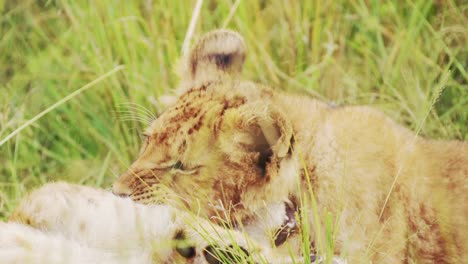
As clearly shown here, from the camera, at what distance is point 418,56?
12.4 feet

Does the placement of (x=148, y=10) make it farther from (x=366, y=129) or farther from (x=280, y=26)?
(x=366, y=129)

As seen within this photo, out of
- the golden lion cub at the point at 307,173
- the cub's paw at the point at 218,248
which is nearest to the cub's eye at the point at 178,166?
the golden lion cub at the point at 307,173

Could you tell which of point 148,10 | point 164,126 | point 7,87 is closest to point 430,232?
point 164,126

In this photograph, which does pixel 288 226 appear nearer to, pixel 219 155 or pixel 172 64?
pixel 219 155

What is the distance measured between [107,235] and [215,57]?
2.77 feet

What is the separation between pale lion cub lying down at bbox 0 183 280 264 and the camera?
7.98 feet

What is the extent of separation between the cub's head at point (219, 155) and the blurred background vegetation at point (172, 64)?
0.69 metres

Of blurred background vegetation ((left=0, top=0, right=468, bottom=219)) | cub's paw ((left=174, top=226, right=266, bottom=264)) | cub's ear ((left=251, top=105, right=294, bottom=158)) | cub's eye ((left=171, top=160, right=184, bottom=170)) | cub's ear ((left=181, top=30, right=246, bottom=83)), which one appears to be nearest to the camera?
cub's paw ((left=174, top=226, right=266, bottom=264))

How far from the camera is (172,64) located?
368cm

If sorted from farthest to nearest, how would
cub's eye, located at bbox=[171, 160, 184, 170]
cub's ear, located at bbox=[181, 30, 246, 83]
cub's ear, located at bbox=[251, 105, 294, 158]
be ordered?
1. cub's ear, located at bbox=[181, 30, 246, 83]
2. cub's eye, located at bbox=[171, 160, 184, 170]
3. cub's ear, located at bbox=[251, 105, 294, 158]

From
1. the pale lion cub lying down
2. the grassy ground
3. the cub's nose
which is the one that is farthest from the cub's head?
the grassy ground

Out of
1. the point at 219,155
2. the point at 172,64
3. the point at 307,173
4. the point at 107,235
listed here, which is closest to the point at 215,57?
the point at 219,155

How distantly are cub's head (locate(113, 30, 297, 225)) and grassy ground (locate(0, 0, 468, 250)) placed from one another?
68cm

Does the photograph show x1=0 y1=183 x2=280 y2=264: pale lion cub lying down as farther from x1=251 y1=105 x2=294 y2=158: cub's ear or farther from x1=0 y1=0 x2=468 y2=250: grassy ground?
x1=0 y1=0 x2=468 y2=250: grassy ground
